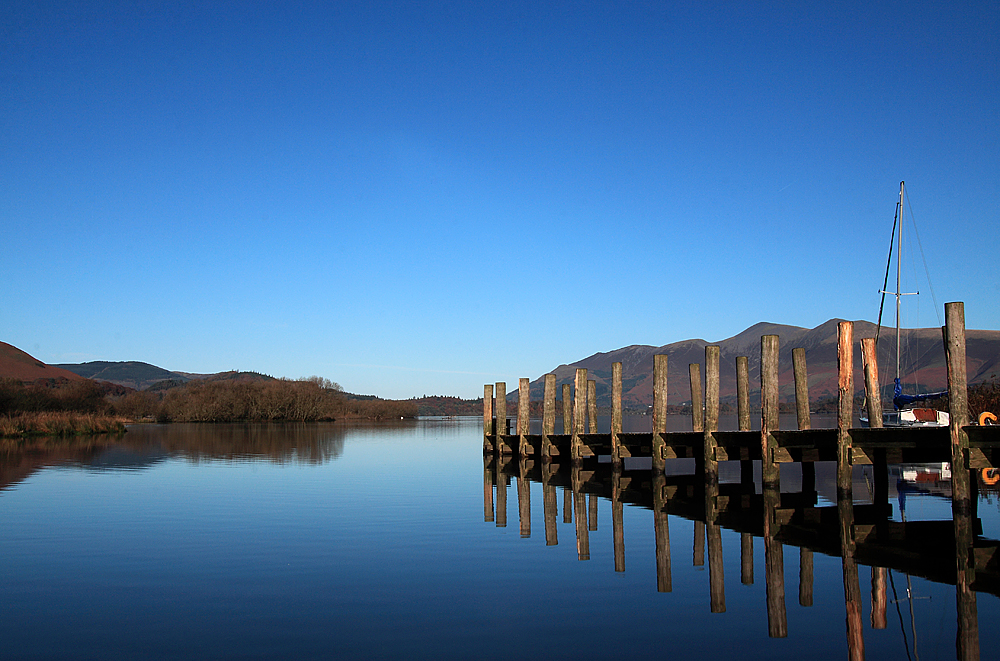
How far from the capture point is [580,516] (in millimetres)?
16594

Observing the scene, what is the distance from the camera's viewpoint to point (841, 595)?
9.73 metres

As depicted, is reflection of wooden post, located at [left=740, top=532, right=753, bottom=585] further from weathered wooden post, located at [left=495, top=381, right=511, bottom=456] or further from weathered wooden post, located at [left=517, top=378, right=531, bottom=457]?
A: weathered wooden post, located at [left=495, top=381, right=511, bottom=456]

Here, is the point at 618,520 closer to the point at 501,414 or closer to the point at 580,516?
the point at 580,516

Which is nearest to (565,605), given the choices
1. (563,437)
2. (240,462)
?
(563,437)

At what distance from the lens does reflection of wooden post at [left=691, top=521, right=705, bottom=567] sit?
1197cm

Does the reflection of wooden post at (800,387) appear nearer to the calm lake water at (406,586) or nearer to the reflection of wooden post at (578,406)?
the calm lake water at (406,586)

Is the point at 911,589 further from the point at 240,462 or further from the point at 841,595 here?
the point at 240,462

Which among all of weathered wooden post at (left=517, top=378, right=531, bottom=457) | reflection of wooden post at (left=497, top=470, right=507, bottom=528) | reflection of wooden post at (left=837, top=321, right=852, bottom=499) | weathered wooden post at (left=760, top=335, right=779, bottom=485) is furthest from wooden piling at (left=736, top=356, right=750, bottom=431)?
weathered wooden post at (left=517, top=378, right=531, bottom=457)

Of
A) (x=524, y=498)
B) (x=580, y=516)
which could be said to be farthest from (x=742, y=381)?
(x=524, y=498)

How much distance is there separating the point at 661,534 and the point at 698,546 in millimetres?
1249

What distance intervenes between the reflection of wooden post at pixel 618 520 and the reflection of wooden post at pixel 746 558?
1693 mm

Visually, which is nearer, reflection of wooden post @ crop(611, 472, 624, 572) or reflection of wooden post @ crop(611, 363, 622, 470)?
reflection of wooden post @ crop(611, 472, 624, 572)

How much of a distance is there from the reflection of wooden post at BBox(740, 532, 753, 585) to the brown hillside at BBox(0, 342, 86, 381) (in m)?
167

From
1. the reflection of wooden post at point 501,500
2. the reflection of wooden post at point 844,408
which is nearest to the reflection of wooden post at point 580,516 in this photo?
the reflection of wooden post at point 501,500
